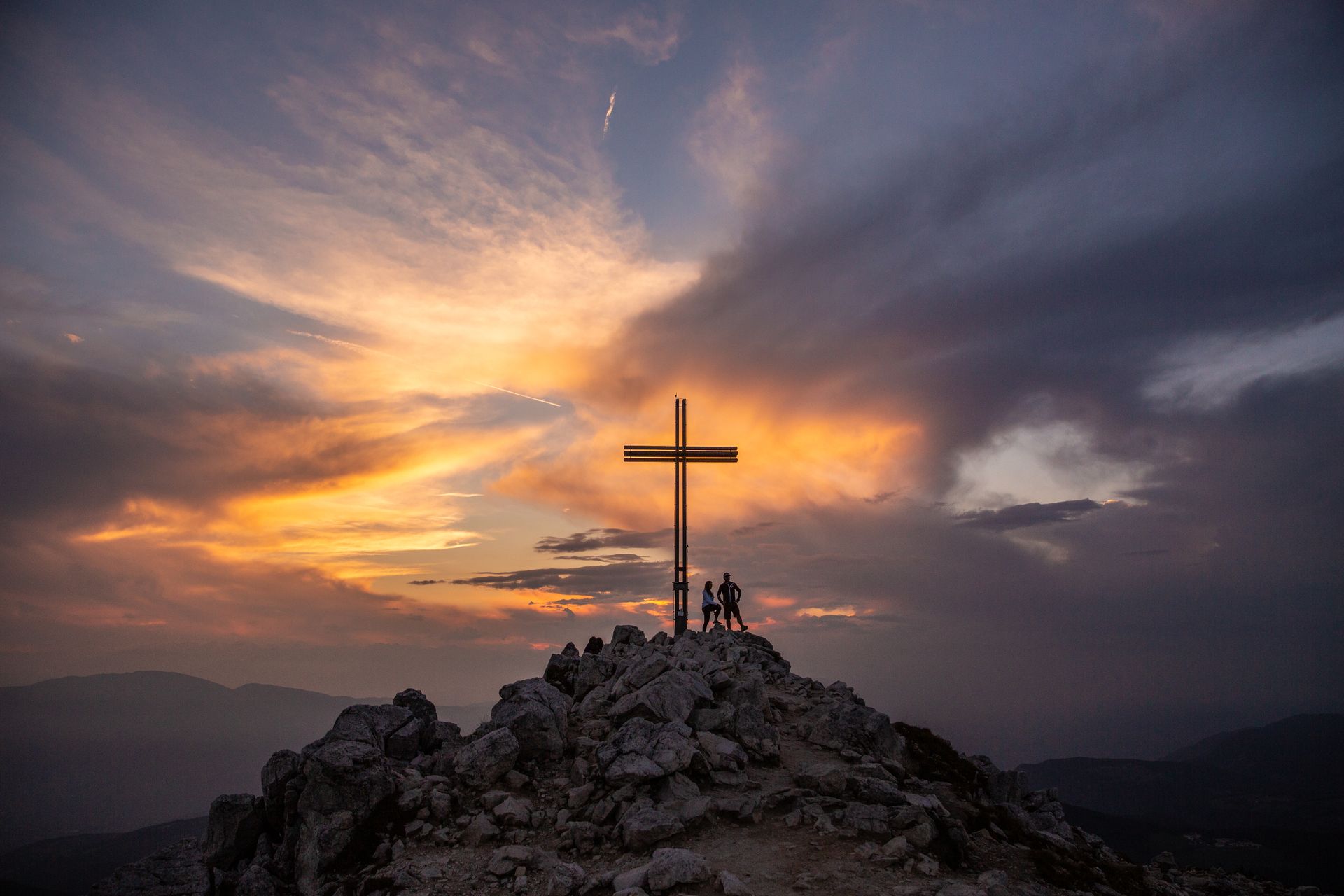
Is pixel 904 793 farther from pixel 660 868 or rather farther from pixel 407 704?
pixel 407 704

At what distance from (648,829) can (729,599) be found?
66.7ft

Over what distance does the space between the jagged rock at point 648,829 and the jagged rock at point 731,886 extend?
281cm

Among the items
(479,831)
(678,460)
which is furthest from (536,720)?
(678,460)

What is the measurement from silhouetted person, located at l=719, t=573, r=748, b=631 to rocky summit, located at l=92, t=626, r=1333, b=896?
399 inches

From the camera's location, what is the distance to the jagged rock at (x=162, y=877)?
20.0m

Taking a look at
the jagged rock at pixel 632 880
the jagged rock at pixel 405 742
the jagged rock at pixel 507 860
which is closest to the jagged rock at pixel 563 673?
the jagged rock at pixel 405 742

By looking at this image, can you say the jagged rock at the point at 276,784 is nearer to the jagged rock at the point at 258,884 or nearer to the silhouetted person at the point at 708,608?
the jagged rock at the point at 258,884

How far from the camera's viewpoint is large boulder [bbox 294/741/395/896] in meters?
19.8

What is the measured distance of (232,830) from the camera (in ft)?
72.5

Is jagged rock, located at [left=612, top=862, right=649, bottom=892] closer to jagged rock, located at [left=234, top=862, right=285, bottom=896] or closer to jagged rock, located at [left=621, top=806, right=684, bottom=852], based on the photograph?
jagged rock, located at [left=621, top=806, right=684, bottom=852]

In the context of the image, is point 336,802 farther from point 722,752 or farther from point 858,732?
point 858,732

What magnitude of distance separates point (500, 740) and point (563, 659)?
8960mm

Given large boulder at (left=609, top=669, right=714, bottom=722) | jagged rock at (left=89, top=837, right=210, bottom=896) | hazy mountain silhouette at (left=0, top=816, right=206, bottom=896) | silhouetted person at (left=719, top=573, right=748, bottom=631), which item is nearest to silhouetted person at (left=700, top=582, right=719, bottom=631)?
silhouetted person at (left=719, top=573, right=748, bottom=631)

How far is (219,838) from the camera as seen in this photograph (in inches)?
868
